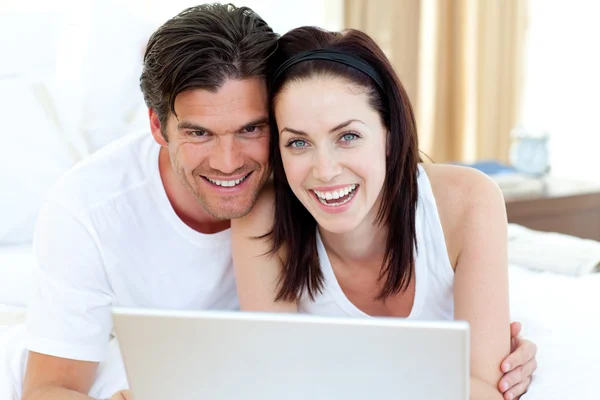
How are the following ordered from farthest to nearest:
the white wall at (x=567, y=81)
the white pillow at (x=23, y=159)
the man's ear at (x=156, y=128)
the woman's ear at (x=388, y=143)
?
the white wall at (x=567, y=81), the white pillow at (x=23, y=159), the man's ear at (x=156, y=128), the woman's ear at (x=388, y=143)

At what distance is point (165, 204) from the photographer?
1.73 m

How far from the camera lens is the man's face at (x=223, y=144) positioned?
1527 millimetres

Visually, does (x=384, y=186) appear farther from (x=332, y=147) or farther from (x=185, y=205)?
(x=185, y=205)

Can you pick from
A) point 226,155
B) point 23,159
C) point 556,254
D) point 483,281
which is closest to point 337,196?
point 226,155

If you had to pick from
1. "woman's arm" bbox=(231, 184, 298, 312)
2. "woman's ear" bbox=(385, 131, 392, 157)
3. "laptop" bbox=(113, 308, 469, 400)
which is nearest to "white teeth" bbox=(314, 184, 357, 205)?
"woman's ear" bbox=(385, 131, 392, 157)

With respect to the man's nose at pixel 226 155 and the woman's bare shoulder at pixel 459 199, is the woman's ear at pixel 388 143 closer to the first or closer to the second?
the woman's bare shoulder at pixel 459 199

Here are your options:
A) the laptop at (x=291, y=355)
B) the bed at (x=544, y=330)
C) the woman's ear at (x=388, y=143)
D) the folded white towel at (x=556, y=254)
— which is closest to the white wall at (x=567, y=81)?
the folded white towel at (x=556, y=254)

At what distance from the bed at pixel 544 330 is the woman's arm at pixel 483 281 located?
94 millimetres

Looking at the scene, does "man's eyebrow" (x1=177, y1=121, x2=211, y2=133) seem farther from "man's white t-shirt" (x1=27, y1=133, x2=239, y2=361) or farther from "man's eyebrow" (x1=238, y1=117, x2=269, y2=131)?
"man's white t-shirt" (x1=27, y1=133, x2=239, y2=361)

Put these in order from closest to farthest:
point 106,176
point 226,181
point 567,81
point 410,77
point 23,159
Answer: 1. point 226,181
2. point 106,176
3. point 23,159
4. point 410,77
5. point 567,81

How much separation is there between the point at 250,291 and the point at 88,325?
1.12 feet

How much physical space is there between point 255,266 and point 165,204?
9.7 inches

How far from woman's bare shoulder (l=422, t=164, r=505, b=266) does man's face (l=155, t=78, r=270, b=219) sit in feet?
1.25

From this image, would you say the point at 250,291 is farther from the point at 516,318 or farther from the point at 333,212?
the point at 516,318
